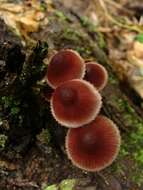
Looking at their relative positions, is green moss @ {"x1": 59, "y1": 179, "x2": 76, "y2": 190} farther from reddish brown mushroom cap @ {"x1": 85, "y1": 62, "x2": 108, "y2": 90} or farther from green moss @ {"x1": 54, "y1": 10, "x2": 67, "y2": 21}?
green moss @ {"x1": 54, "y1": 10, "x2": 67, "y2": 21}

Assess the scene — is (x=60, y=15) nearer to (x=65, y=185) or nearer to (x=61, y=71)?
(x=61, y=71)

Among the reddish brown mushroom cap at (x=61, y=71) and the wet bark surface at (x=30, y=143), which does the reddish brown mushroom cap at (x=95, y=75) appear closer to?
the reddish brown mushroom cap at (x=61, y=71)

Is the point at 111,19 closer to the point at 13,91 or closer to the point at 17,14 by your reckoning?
the point at 17,14

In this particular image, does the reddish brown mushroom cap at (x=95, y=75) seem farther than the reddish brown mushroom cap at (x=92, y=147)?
Yes

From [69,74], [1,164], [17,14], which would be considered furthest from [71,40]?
[1,164]

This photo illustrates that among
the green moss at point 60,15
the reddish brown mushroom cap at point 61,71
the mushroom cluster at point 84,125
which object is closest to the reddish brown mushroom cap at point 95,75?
the reddish brown mushroom cap at point 61,71
